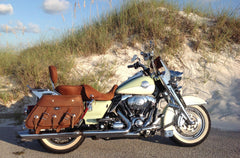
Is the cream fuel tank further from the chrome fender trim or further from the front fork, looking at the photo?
the chrome fender trim

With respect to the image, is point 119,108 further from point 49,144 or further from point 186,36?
point 186,36

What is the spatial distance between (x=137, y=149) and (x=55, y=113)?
1.35 metres

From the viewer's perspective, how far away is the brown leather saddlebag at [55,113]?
3162 mm

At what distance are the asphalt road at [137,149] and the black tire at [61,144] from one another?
0.07m

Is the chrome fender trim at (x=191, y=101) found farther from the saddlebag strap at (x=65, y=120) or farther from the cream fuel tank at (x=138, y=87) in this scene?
the saddlebag strap at (x=65, y=120)

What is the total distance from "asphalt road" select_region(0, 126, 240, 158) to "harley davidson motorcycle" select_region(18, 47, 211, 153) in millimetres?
153

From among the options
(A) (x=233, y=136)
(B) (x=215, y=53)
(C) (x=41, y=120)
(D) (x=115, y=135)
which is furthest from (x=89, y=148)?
(B) (x=215, y=53)

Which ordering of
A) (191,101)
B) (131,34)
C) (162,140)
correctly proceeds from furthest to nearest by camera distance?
(131,34), (162,140), (191,101)

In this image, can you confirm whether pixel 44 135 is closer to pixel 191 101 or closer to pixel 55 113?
pixel 55 113

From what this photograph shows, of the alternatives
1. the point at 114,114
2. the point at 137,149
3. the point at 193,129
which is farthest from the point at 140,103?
the point at 193,129

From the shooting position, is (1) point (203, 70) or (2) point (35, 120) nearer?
(2) point (35, 120)

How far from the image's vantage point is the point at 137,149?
350 cm

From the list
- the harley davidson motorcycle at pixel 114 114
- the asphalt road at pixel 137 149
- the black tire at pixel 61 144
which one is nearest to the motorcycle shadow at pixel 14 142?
the asphalt road at pixel 137 149

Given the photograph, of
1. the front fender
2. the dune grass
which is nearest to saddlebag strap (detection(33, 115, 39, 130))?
the front fender
